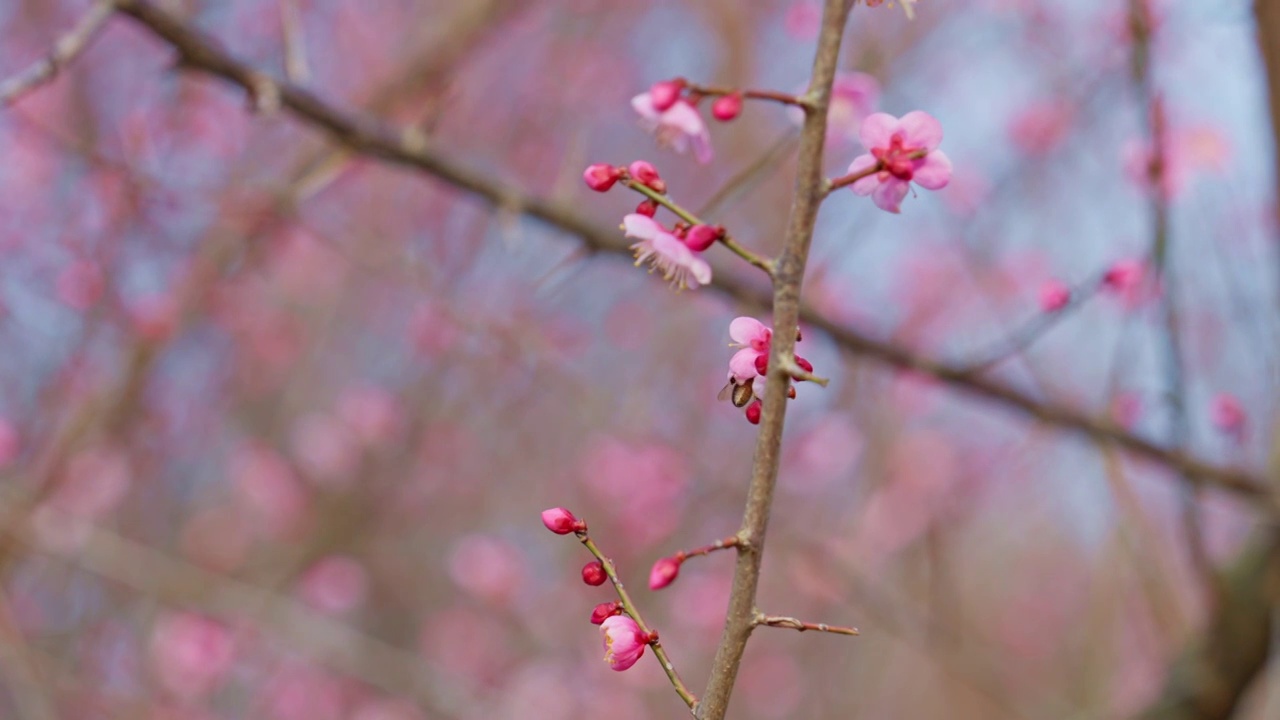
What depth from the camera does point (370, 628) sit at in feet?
19.5

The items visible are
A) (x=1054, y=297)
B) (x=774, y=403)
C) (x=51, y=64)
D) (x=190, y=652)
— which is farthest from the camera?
(x=190, y=652)

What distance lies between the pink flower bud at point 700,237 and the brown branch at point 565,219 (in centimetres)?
108

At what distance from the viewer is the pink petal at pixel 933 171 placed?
2.93 feet

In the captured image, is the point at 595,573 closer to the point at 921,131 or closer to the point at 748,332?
the point at 748,332

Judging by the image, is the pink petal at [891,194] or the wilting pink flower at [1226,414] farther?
the wilting pink flower at [1226,414]

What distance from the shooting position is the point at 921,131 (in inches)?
35.2

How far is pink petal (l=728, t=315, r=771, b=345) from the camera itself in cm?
85

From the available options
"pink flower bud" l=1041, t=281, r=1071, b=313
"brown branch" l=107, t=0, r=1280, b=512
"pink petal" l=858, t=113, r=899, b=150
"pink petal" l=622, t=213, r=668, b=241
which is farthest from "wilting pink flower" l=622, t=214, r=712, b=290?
"brown branch" l=107, t=0, r=1280, b=512

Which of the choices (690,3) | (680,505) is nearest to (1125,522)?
(680,505)

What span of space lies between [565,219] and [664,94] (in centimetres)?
115

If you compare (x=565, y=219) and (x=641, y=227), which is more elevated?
(x=565, y=219)

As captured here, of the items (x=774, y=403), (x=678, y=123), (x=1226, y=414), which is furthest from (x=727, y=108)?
(x=1226, y=414)

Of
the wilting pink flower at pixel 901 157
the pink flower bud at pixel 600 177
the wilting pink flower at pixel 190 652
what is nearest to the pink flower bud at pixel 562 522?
the pink flower bud at pixel 600 177

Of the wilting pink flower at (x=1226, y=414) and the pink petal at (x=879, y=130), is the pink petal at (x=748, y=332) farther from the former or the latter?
the wilting pink flower at (x=1226, y=414)
